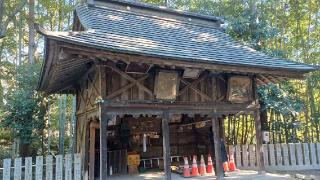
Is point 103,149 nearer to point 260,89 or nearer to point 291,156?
point 291,156

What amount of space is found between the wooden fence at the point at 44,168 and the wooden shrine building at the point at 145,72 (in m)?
0.94

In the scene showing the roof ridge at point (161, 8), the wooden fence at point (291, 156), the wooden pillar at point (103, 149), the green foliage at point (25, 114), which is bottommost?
the wooden fence at point (291, 156)

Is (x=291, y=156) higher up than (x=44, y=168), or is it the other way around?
(x=44, y=168)

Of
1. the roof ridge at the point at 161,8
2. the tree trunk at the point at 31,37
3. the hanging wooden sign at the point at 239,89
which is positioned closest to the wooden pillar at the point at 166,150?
the hanging wooden sign at the point at 239,89

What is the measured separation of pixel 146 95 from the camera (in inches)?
309

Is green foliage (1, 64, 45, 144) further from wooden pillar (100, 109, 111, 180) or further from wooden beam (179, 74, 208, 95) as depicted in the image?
wooden beam (179, 74, 208, 95)

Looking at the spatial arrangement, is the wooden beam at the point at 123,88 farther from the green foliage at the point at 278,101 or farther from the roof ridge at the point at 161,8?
the green foliage at the point at 278,101

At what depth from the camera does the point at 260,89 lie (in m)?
13.9

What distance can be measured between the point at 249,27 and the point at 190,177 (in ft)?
31.5

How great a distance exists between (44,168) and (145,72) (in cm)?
424

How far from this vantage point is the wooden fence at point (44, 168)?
26.1ft

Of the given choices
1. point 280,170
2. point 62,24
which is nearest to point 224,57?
point 280,170

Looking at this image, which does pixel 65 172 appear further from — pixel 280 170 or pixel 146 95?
pixel 280 170

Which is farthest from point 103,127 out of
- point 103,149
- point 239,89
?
point 239,89
